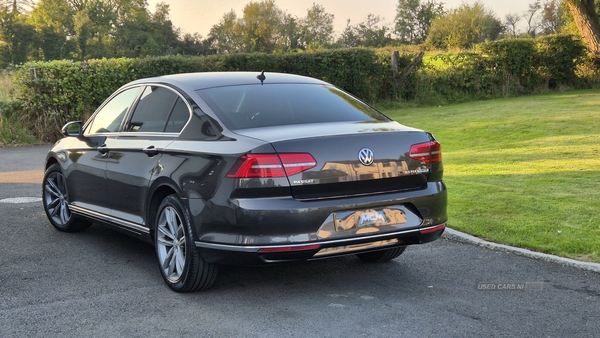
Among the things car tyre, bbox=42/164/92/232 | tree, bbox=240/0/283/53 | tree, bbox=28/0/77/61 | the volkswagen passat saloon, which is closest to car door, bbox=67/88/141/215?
the volkswagen passat saloon

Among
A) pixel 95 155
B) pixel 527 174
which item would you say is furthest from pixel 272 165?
pixel 527 174

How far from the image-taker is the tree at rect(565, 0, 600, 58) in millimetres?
27297

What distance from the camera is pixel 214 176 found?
4.78 m

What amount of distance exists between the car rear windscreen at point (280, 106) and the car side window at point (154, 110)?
0.37 meters

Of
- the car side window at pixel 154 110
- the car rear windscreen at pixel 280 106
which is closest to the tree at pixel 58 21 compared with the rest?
the car side window at pixel 154 110

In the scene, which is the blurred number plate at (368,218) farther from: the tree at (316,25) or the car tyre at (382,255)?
the tree at (316,25)

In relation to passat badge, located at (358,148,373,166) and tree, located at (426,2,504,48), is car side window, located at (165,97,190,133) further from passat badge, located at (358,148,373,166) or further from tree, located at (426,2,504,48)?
tree, located at (426,2,504,48)

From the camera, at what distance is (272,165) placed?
4.57 m

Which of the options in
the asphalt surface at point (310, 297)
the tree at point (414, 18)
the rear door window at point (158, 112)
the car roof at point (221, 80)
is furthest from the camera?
the tree at point (414, 18)

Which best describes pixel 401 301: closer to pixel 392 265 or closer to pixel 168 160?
pixel 392 265

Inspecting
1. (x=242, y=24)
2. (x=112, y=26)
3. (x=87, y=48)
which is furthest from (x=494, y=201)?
(x=242, y=24)

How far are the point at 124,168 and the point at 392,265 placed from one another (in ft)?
8.07

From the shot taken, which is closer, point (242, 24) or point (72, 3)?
point (72, 3)

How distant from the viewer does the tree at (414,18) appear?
10938cm
